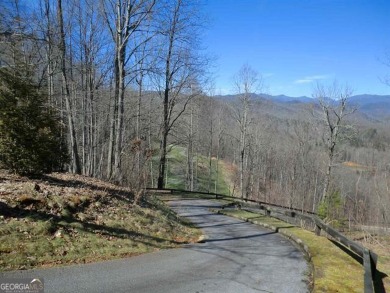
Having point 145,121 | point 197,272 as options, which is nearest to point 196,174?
point 145,121

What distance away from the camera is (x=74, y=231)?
28.4ft

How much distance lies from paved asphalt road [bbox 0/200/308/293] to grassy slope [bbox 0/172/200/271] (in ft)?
1.66

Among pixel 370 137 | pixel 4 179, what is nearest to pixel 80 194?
pixel 4 179

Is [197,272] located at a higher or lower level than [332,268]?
higher

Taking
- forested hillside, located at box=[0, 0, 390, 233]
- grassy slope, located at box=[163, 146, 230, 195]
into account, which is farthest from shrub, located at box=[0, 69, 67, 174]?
grassy slope, located at box=[163, 146, 230, 195]

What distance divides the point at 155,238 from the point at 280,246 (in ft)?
14.6

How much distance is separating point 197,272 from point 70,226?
11.7ft

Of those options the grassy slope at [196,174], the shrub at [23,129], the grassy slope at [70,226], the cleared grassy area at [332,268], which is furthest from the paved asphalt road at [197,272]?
the grassy slope at [196,174]

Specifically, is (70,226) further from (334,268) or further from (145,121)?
(145,121)

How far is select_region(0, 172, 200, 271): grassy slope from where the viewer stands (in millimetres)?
7371

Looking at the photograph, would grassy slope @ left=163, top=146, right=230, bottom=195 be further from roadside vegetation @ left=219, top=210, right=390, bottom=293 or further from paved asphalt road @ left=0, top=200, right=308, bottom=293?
paved asphalt road @ left=0, top=200, right=308, bottom=293

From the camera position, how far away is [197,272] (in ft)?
25.7

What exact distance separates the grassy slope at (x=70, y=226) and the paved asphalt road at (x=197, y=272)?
0.51 meters

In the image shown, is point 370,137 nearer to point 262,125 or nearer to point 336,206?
point 262,125
